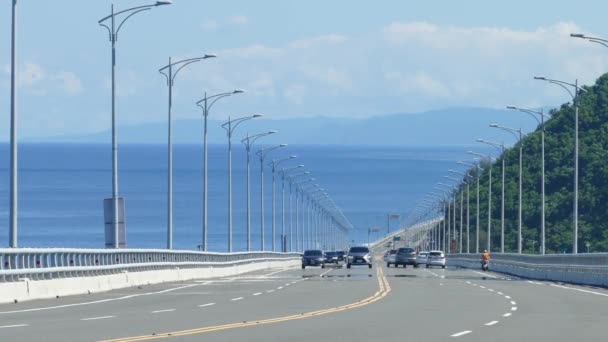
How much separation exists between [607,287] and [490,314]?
71.9 feet

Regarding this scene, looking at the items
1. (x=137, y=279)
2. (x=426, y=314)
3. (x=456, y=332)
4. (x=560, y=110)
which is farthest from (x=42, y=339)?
(x=560, y=110)

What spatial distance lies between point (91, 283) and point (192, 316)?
14.7 meters

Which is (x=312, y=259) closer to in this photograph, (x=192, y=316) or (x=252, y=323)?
(x=192, y=316)

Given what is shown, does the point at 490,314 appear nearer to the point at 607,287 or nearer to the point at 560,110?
A: the point at 607,287

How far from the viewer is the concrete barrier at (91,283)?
3806cm

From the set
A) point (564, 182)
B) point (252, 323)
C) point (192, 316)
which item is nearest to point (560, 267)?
point (192, 316)

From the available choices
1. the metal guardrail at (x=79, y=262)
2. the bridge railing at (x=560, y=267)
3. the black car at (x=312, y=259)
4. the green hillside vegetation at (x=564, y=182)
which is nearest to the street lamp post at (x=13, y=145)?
the metal guardrail at (x=79, y=262)

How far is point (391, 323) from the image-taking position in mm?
29047

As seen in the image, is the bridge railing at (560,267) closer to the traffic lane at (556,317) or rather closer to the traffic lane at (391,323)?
the traffic lane at (556,317)

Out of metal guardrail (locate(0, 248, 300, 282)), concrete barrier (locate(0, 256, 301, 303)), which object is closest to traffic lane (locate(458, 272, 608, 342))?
concrete barrier (locate(0, 256, 301, 303))

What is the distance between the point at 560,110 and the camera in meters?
163

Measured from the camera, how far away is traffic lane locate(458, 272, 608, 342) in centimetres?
2606

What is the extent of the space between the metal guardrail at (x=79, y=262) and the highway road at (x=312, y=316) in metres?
0.96

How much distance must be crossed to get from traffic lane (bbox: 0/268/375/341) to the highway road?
0.02 m
